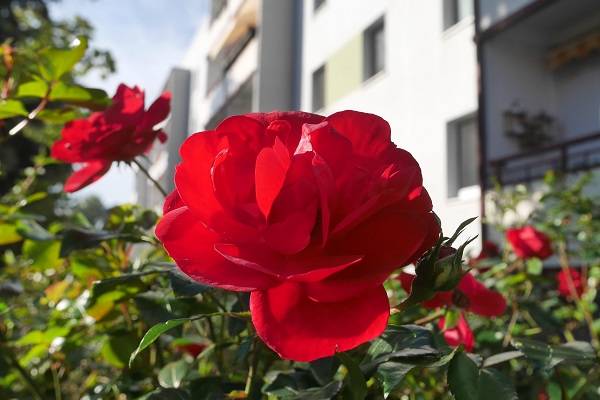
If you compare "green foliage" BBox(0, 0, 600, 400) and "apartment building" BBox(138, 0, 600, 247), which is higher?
"apartment building" BBox(138, 0, 600, 247)

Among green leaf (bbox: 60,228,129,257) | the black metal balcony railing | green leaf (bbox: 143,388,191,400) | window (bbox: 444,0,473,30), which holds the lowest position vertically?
green leaf (bbox: 143,388,191,400)

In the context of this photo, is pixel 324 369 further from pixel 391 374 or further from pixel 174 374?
pixel 174 374

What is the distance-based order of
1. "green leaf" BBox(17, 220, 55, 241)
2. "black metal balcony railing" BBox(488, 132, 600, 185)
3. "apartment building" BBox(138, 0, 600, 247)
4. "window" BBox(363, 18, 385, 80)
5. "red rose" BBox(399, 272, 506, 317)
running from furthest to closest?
"window" BBox(363, 18, 385, 80), "apartment building" BBox(138, 0, 600, 247), "black metal balcony railing" BBox(488, 132, 600, 185), "green leaf" BBox(17, 220, 55, 241), "red rose" BBox(399, 272, 506, 317)

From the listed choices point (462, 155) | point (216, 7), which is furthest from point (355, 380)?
point (216, 7)

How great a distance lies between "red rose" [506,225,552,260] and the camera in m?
1.91

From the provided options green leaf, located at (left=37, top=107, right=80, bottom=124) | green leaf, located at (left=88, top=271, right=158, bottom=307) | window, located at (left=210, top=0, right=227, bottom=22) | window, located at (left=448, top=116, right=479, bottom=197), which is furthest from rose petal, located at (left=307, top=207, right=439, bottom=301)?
window, located at (left=210, top=0, right=227, bottom=22)

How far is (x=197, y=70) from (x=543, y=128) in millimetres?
15763

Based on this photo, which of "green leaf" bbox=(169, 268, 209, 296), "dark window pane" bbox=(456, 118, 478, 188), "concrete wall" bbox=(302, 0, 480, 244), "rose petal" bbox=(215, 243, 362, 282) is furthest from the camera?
"dark window pane" bbox=(456, 118, 478, 188)

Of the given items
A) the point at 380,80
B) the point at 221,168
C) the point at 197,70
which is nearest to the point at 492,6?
the point at 380,80

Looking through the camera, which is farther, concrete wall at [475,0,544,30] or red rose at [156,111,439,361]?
concrete wall at [475,0,544,30]

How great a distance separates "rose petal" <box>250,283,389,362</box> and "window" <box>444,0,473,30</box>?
304 inches

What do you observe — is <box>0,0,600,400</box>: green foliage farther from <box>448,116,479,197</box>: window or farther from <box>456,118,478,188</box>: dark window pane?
<box>456,118,478,188</box>: dark window pane

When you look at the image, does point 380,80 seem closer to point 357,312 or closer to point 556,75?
point 556,75

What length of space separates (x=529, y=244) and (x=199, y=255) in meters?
1.64
